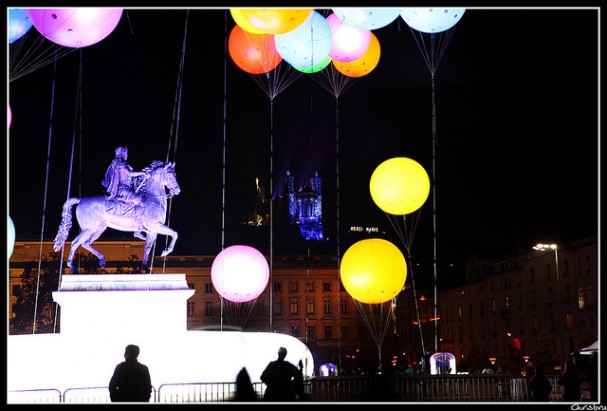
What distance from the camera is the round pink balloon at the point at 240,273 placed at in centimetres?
1961

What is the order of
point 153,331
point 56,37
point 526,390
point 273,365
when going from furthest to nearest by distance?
point 153,331 → point 526,390 → point 56,37 → point 273,365

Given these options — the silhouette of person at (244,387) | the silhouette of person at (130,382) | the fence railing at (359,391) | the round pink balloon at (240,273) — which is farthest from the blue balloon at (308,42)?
the silhouette of person at (130,382)

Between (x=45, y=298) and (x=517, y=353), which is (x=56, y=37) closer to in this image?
(x=45, y=298)

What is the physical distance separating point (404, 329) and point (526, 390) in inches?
3415

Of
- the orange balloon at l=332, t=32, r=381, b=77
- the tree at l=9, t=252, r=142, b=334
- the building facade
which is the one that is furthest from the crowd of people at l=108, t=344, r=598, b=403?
the tree at l=9, t=252, r=142, b=334

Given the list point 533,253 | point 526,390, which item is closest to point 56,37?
point 526,390

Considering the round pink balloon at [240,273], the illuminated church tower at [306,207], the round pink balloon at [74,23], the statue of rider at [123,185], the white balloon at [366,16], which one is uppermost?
the illuminated church tower at [306,207]

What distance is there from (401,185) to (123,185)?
19.1 ft

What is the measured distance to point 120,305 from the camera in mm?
17891

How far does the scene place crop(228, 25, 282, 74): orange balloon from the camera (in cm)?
1972

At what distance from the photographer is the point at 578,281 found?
5719cm

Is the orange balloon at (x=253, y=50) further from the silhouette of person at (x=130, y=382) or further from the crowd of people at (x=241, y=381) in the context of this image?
the silhouette of person at (x=130, y=382)

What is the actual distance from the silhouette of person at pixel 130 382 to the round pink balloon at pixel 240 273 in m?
9.26
